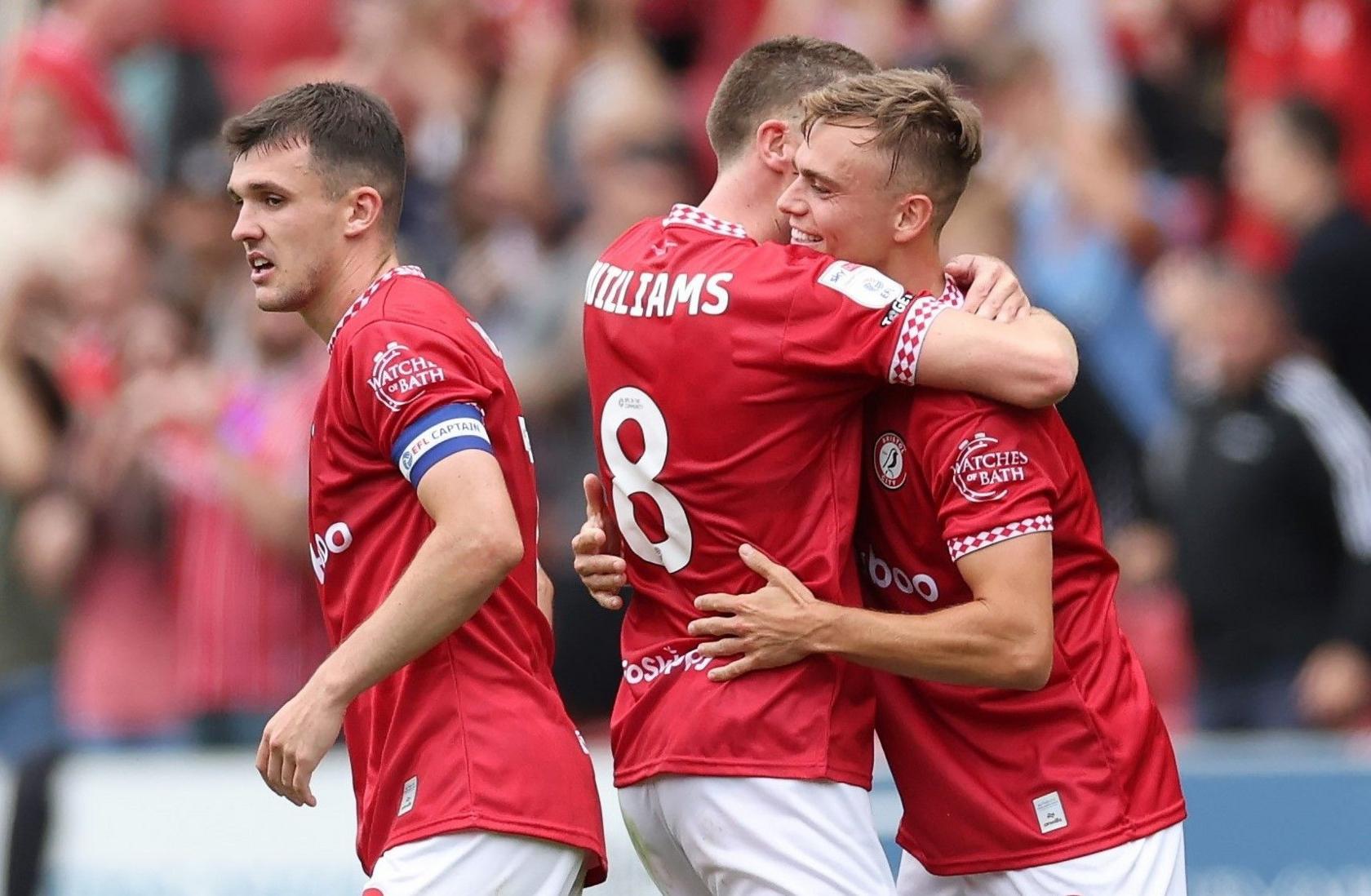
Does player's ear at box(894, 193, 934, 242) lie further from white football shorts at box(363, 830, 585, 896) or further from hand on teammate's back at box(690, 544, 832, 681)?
white football shorts at box(363, 830, 585, 896)

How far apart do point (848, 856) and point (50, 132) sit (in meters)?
7.87

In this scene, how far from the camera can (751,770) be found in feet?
14.0

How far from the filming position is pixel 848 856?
4254 mm

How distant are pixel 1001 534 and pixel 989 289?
55 cm

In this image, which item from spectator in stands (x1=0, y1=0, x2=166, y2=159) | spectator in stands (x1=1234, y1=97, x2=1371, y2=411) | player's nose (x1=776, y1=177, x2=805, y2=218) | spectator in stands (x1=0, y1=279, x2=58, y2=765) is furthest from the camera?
spectator in stands (x1=0, y1=0, x2=166, y2=159)

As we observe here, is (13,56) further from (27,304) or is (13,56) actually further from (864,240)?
(864,240)

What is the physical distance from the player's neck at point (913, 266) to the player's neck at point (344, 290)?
3.48 ft

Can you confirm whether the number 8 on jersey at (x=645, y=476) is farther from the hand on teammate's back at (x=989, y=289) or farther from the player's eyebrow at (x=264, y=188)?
the player's eyebrow at (x=264, y=188)

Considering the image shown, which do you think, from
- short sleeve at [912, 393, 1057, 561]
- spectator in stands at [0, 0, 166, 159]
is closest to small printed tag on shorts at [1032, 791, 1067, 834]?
short sleeve at [912, 393, 1057, 561]

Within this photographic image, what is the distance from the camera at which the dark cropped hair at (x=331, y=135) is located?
14.7 ft

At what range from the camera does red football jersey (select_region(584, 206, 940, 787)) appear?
4270 millimetres

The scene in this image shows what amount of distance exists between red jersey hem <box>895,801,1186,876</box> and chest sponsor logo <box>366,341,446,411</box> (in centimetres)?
149

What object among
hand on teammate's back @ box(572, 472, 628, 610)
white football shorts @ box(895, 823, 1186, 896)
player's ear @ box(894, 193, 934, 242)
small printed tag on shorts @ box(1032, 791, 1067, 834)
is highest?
player's ear @ box(894, 193, 934, 242)

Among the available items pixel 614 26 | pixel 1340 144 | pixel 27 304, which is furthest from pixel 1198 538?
pixel 27 304
